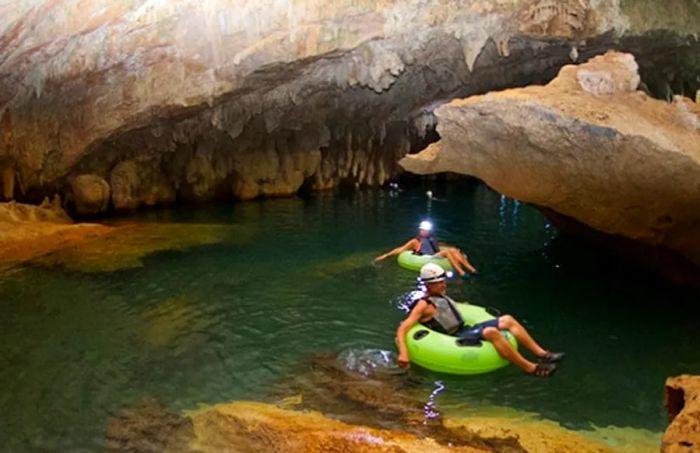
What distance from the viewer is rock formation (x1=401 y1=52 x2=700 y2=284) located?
6703 millimetres

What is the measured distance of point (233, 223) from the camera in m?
14.4

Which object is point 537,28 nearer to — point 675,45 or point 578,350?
→ point 675,45

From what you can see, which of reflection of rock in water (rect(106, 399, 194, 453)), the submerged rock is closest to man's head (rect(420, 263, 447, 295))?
the submerged rock

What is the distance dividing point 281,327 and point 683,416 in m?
5.11

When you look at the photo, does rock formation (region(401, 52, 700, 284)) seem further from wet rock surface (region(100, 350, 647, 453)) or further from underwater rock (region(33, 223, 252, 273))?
underwater rock (region(33, 223, 252, 273))

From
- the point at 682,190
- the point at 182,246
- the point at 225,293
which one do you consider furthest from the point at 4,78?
the point at 682,190

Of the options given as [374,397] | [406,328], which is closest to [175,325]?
[406,328]

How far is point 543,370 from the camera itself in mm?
6137

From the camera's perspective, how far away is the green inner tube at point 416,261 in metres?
9.73

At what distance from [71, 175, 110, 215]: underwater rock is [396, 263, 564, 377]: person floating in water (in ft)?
34.3

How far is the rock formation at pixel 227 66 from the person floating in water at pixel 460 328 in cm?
→ 476

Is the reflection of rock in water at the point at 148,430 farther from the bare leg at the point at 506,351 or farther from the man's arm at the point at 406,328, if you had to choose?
the bare leg at the point at 506,351

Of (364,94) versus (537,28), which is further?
(364,94)

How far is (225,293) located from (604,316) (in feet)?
16.4
